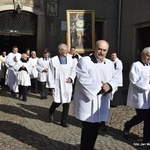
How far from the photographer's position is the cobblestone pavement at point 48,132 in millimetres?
5305

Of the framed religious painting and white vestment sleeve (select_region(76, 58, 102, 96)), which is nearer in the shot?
white vestment sleeve (select_region(76, 58, 102, 96))

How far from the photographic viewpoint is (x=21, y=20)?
14.4 m

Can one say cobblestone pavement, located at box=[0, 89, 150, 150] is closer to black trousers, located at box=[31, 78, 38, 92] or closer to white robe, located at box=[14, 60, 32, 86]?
white robe, located at box=[14, 60, 32, 86]

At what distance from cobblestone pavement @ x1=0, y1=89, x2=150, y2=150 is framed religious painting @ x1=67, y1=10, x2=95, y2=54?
187 centimetres

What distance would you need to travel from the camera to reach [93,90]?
421 centimetres

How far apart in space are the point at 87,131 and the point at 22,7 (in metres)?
10.8

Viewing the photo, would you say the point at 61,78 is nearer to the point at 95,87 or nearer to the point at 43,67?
the point at 95,87

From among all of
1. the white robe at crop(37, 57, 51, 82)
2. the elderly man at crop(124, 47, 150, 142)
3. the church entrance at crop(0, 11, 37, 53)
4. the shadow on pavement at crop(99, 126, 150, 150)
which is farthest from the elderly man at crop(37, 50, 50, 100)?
the elderly man at crop(124, 47, 150, 142)

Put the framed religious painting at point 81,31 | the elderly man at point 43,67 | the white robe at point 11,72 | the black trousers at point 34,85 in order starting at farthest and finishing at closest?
the black trousers at point 34,85
the white robe at point 11,72
the elderly man at point 43,67
the framed religious painting at point 81,31

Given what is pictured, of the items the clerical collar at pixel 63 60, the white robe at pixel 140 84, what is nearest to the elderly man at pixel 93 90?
the white robe at pixel 140 84

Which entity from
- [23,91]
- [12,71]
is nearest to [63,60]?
[23,91]

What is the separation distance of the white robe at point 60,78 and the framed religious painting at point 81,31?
196cm

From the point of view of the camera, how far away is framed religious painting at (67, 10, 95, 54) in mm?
8828

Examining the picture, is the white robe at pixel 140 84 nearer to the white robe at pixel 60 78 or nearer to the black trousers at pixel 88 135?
the black trousers at pixel 88 135
